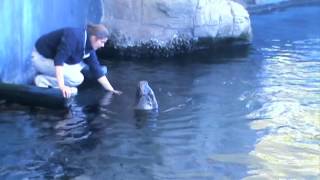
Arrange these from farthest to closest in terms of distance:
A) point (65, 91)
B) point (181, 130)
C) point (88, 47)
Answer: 1. point (88, 47)
2. point (65, 91)
3. point (181, 130)

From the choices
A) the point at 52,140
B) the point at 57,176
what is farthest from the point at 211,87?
the point at 57,176

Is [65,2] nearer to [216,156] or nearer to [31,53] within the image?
[31,53]

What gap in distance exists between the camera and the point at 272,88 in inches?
340

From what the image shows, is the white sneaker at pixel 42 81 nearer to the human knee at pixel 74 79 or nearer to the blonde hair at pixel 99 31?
the human knee at pixel 74 79

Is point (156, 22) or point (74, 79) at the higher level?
point (156, 22)

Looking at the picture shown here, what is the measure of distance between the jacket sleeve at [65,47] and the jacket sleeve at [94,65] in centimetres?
54

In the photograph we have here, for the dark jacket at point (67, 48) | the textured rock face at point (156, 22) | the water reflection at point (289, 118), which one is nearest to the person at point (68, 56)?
the dark jacket at point (67, 48)

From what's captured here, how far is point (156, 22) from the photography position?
10.9 meters

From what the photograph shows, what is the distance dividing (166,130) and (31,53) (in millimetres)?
2389

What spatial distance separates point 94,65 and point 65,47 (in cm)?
68

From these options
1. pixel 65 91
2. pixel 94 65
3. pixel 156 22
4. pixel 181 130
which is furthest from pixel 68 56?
pixel 156 22

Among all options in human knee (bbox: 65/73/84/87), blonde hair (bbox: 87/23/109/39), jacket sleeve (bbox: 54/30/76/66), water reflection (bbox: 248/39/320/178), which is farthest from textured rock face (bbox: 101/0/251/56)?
blonde hair (bbox: 87/23/109/39)

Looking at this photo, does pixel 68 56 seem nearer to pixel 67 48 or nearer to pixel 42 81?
pixel 67 48

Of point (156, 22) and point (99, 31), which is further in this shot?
point (156, 22)
